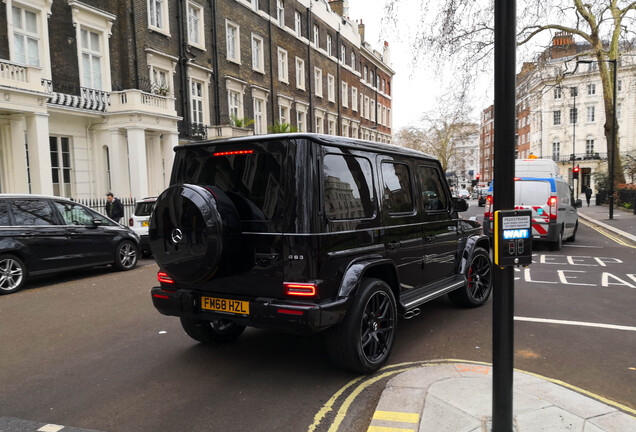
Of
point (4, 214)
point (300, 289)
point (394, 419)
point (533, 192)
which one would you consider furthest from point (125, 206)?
point (394, 419)

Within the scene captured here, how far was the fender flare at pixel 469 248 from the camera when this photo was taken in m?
5.82

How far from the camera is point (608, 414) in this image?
3051 millimetres

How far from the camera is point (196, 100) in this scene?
22.6 meters

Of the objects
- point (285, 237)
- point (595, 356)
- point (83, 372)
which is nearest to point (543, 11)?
point (595, 356)

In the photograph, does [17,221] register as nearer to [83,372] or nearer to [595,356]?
[83,372]

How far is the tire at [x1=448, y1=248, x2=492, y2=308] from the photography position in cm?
598

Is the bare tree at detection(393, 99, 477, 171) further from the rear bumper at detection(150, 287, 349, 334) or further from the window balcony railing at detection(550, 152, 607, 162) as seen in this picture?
the rear bumper at detection(150, 287, 349, 334)

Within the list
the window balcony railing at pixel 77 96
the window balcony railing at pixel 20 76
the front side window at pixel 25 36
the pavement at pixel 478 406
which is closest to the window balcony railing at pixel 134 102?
the window balcony railing at pixel 77 96

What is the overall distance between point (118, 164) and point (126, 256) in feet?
29.5

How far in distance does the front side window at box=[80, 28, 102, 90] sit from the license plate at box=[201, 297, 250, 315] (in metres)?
16.4

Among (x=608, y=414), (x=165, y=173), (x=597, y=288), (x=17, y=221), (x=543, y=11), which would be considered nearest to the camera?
(x=608, y=414)

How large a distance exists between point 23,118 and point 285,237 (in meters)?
14.9

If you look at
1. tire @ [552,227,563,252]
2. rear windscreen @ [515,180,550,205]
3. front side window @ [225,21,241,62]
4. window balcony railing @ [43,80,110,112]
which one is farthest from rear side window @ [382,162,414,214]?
front side window @ [225,21,241,62]

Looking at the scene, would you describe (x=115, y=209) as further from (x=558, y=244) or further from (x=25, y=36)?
(x=558, y=244)
